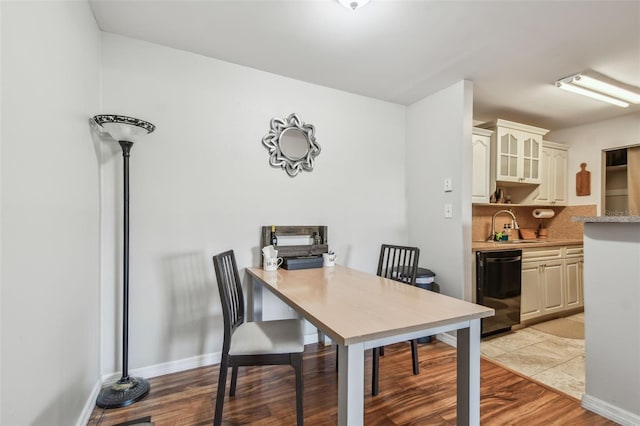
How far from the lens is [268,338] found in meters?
1.58

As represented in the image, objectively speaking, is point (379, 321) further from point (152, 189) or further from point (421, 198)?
point (421, 198)

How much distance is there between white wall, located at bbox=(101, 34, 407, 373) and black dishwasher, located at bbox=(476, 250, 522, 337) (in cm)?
126

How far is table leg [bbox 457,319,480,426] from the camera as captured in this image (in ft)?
4.09

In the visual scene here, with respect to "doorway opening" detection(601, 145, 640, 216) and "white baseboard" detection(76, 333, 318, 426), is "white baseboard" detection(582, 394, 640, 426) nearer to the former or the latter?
"white baseboard" detection(76, 333, 318, 426)

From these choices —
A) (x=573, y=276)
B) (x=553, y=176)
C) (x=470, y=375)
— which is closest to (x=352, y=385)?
(x=470, y=375)

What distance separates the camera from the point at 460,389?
1.29 m

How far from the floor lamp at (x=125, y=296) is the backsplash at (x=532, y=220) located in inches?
136

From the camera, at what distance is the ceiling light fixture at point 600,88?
2.51 m

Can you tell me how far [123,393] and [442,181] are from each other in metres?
2.87

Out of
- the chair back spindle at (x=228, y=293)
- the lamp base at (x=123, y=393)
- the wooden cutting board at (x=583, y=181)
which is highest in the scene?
the wooden cutting board at (x=583, y=181)

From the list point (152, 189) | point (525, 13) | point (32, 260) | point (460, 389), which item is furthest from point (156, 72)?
point (460, 389)

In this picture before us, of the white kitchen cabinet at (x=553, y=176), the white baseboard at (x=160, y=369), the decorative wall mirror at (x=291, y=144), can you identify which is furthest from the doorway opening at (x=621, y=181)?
the white baseboard at (x=160, y=369)

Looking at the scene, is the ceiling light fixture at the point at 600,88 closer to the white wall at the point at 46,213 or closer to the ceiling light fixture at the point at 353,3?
the ceiling light fixture at the point at 353,3

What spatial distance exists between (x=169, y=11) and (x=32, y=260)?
5.09ft
